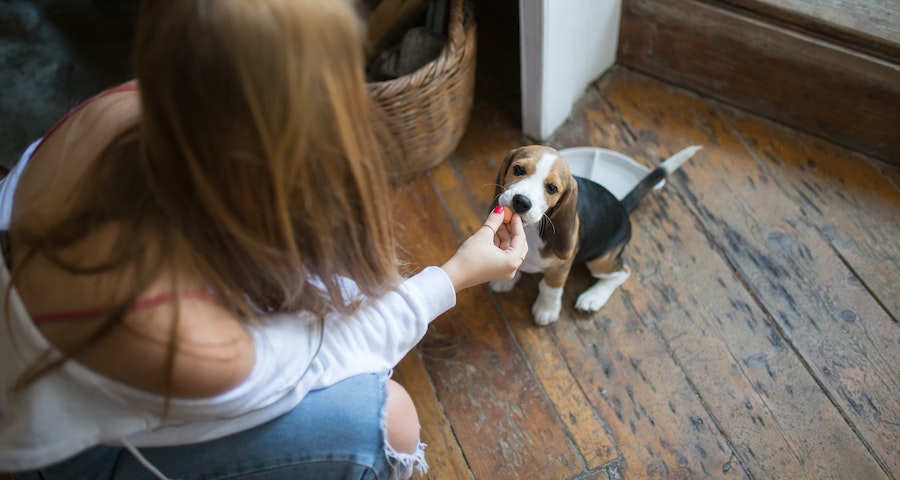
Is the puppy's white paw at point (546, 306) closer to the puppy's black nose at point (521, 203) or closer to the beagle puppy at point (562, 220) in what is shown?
the beagle puppy at point (562, 220)

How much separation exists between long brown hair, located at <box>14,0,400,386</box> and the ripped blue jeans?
21 cm

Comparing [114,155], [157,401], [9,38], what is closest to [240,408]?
[157,401]

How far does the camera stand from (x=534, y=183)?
109cm

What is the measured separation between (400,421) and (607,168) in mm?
861

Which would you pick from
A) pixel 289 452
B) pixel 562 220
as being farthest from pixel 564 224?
pixel 289 452

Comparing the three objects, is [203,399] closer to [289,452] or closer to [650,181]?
[289,452]

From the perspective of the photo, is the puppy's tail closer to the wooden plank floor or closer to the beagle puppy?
the beagle puppy

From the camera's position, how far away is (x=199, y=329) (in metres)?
0.78

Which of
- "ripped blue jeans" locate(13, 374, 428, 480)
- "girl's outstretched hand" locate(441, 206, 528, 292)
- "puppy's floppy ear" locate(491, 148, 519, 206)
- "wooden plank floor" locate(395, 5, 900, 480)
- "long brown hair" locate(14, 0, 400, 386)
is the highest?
"long brown hair" locate(14, 0, 400, 386)

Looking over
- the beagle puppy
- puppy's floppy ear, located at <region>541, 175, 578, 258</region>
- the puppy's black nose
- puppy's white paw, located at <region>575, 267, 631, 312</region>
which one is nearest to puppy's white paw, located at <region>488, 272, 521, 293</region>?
the beagle puppy

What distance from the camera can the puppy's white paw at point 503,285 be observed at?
Answer: 1459mm

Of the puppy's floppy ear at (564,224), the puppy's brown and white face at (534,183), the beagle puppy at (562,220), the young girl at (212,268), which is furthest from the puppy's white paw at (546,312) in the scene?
the young girl at (212,268)

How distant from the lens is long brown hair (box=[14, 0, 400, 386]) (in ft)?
2.04

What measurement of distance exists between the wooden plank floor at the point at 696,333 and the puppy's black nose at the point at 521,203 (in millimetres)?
433
